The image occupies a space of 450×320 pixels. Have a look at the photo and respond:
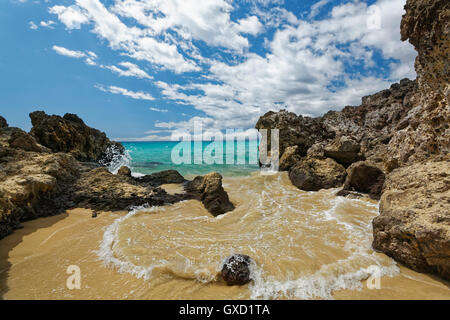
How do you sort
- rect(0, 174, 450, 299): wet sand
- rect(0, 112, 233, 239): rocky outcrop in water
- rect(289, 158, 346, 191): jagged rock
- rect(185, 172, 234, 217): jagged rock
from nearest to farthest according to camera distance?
rect(0, 174, 450, 299): wet sand < rect(0, 112, 233, 239): rocky outcrop in water < rect(185, 172, 234, 217): jagged rock < rect(289, 158, 346, 191): jagged rock

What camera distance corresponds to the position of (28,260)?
4531 mm

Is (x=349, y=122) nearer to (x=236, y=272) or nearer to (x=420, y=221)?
(x=420, y=221)

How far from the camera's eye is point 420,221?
13.3 feet

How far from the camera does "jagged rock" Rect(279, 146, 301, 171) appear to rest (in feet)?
55.3

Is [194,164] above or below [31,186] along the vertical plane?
above

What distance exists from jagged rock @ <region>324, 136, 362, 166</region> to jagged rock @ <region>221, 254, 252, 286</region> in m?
11.5

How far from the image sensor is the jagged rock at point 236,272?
388 cm

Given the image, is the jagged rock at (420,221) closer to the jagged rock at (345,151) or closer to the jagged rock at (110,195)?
the jagged rock at (345,151)

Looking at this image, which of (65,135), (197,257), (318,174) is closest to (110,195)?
(197,257)

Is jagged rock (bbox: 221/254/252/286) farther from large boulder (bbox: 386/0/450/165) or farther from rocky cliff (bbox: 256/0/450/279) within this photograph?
large boulder (bbox: 386/0/450/165)

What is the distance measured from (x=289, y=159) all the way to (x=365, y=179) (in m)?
7.73

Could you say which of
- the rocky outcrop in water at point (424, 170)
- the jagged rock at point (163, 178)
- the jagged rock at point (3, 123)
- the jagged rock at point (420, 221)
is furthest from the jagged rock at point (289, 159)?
the jagged rock at point (3, 123)

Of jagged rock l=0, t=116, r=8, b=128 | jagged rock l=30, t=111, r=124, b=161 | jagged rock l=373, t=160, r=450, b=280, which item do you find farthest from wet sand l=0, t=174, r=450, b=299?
jagged rock l=30, t=111, r=124, b=161

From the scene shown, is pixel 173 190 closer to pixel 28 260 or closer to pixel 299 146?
pixel 28 260
